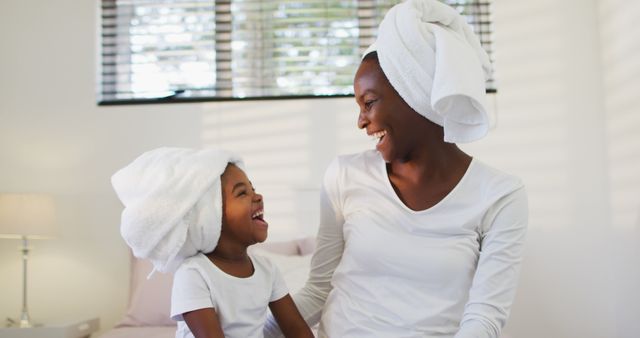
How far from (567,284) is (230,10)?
2207mm

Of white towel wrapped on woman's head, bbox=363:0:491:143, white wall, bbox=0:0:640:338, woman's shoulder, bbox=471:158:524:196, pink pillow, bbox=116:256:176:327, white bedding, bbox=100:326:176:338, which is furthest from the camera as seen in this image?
white wall, bbox=0:0:640:338

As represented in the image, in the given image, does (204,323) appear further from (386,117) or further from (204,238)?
(386,117)

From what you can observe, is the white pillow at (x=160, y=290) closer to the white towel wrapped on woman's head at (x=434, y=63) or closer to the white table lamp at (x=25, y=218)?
the white table lamp at (x=25, y=218)

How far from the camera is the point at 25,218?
125 inches

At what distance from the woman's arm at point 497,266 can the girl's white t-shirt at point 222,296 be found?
1.22ft

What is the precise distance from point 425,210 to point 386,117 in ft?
0.62

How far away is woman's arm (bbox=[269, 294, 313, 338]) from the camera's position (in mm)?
1362

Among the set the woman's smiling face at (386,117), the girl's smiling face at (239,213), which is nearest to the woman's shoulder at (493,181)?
the woman's smiling face at (386,117)


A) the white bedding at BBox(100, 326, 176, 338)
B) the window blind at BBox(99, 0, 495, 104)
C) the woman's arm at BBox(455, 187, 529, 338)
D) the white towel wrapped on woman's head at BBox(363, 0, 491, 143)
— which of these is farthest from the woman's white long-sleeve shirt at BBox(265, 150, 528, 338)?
the window blind at BBox(99, 0, 495, 104)

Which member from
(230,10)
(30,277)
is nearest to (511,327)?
(230,10)

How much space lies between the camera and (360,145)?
349 centimetres

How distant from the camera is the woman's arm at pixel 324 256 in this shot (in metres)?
1.43

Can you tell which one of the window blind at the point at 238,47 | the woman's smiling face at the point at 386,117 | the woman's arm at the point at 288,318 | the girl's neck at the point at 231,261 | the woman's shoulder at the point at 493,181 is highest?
the window blind at the point at 238,47

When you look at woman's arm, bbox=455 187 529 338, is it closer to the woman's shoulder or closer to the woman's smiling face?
the woman's shoulder
